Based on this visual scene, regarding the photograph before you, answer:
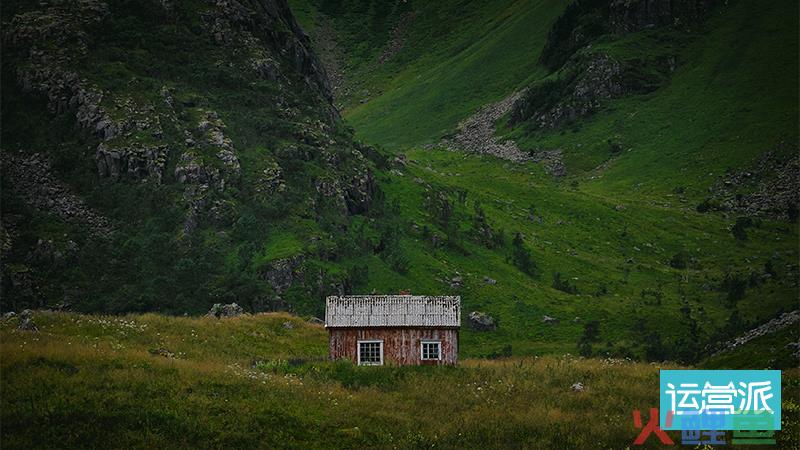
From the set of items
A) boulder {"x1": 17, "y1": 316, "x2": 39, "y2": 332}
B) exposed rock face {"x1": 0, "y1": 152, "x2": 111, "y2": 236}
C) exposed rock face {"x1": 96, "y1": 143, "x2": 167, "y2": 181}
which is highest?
exposed rock face {"x1": 96, "y1": 143, "x2": 167, "y2": 181}

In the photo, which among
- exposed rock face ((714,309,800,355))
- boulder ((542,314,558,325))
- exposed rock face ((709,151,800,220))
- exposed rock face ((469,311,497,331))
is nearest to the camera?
exposed rock face ((714,309,800,355))

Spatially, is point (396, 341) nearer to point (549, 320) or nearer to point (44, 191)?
point (549, 320)

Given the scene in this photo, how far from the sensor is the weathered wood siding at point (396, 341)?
190 feet

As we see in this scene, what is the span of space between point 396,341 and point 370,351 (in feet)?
6.63

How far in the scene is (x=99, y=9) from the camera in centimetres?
15412

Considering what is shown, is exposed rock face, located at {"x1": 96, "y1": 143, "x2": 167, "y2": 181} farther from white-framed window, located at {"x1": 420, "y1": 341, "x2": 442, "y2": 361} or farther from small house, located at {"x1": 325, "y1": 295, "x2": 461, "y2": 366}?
white-framed window, located at {"x1": 420, "y1": 341, "x2": 442, "y2": 361}

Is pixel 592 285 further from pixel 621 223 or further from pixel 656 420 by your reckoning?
pixel 656 420

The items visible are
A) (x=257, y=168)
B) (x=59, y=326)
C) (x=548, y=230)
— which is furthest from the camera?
(x=548, y=230)

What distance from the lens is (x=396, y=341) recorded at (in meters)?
58.2

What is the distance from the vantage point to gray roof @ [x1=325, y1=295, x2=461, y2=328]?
58219 mm

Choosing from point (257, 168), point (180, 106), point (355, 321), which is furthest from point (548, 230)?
point (355, 321)

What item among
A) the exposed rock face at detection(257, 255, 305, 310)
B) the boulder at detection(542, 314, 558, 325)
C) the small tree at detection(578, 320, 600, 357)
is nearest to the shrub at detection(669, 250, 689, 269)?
the small tree at detection(578, 320, 600, 357)

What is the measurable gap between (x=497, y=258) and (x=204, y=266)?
52.4m

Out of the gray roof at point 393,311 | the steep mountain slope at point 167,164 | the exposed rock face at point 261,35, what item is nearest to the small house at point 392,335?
the gray roof at point 393,311
